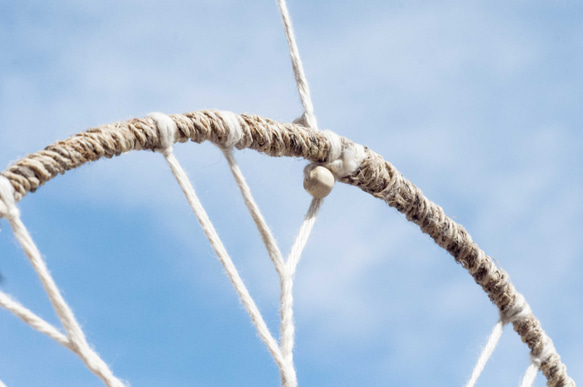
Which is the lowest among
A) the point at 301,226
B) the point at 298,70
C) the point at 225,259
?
the point at 225,259

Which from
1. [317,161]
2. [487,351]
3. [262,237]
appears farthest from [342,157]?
[487,351]

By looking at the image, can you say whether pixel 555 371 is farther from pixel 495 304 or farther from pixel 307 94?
pixel 307 94

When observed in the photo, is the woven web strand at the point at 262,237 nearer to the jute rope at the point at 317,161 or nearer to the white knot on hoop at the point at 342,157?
the jute rope at the point at 317,161

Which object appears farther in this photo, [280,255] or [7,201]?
[280,255]

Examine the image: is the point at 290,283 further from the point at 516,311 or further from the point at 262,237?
the point at 516,311

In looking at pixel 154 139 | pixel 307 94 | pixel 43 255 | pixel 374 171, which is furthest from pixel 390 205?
pixel 43 255

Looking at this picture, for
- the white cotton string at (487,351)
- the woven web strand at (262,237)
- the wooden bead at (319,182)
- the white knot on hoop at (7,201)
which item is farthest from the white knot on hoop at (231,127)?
the white cotton string at (487,351)
